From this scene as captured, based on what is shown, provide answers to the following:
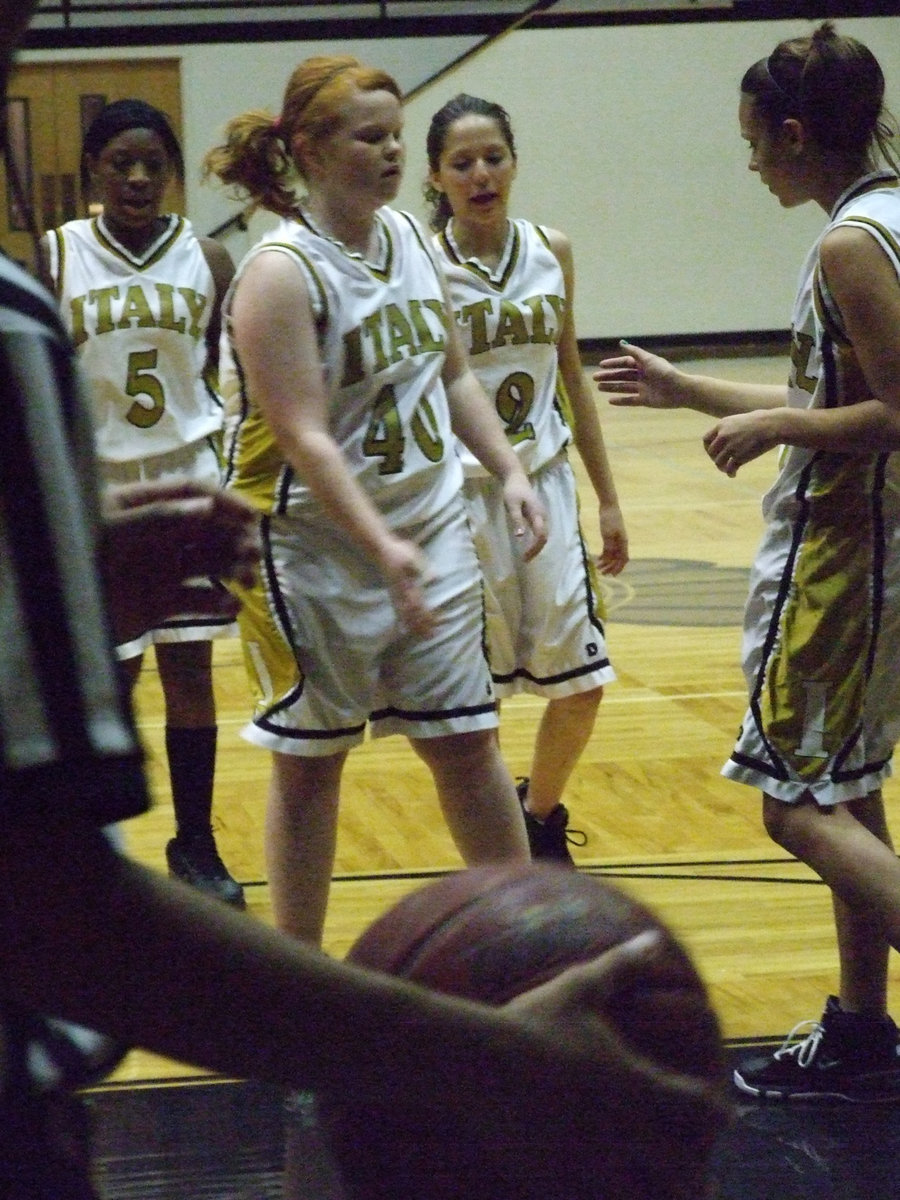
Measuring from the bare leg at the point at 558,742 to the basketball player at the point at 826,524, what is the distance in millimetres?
1334

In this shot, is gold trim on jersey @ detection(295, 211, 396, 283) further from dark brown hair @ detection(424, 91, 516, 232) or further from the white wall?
the white wall

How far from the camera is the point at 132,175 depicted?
15.4 feet

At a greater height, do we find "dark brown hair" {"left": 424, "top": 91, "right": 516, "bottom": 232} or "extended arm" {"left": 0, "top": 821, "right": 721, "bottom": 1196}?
"dark brown hair" {"left": 424, "top": 91, "right": 516, "bottom": 232}

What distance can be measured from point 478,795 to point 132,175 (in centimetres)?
206

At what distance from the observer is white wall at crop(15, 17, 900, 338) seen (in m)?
18.2

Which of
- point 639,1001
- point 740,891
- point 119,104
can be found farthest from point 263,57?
point 639,1001

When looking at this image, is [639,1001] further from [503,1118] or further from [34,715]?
[34,715]

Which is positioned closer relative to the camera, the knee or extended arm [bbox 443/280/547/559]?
the knee

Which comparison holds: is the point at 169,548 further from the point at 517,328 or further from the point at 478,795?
the point at 517,328

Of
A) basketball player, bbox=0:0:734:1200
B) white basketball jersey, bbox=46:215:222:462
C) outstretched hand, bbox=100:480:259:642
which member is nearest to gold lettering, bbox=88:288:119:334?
white basketball jersey, bbox=46:215:222:462

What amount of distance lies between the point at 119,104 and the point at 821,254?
242 cm

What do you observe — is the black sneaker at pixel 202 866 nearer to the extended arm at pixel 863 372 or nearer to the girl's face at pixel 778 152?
the extended arm at pixel 863 372

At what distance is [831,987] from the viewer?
3.73m

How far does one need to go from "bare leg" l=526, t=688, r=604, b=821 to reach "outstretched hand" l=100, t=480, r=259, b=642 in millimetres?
3082
